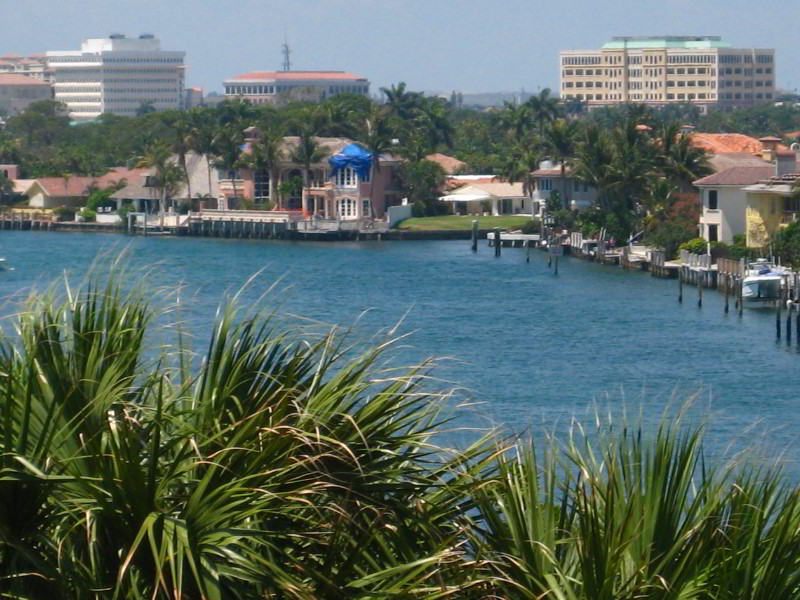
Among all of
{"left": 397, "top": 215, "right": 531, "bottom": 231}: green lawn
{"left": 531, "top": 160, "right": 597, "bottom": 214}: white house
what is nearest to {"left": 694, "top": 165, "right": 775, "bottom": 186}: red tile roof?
{"left": 531, "top": 160, "right": 597, "bottom": 214}: white house

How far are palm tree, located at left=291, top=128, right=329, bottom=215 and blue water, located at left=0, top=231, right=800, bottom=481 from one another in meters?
10.0

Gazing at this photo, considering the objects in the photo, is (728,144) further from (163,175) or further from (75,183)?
(75,183)

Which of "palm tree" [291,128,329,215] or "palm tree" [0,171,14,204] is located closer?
"palm tree" [291,128,329,215]

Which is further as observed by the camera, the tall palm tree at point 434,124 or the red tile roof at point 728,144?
the tall palm tree at point 434,124

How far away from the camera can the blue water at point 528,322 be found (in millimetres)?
33906

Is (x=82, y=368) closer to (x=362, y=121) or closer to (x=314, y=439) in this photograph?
(x=314, y=439)

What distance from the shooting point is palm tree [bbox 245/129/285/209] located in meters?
108

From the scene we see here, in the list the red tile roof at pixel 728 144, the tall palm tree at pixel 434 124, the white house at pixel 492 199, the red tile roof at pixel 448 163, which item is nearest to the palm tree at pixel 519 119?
the tall palm tree at pixel 434 124

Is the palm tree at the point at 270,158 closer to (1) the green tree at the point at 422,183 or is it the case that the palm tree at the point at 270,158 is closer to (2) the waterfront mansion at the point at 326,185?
(2) the waterfront mansion at the point at 326,185

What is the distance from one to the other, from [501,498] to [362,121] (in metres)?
105

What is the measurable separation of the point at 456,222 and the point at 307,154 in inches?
386

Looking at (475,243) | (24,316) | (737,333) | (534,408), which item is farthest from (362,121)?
(24,316)

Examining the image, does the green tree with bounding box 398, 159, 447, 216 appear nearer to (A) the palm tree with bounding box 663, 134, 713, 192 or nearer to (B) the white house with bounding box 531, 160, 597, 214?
(B) the white house with bounding box 531, 160, 597, 214

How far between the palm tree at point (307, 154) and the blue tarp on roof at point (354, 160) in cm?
100
